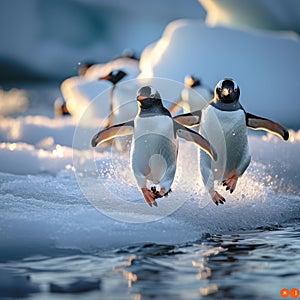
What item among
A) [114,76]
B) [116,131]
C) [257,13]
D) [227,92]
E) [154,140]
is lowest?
[154,140]

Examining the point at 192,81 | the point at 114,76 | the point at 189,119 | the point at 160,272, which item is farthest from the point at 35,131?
the point at 160,272

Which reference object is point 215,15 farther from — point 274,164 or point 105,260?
point 105,260

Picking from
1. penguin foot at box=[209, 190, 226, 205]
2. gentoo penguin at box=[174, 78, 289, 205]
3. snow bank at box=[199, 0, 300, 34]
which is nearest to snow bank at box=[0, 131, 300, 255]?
penguin foot at box=[209, 190, 226, 205]

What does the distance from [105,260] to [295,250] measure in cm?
109

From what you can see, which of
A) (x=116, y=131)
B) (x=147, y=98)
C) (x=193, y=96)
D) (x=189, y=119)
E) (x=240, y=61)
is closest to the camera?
(x=147, y=98)

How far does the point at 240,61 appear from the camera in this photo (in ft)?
36.3

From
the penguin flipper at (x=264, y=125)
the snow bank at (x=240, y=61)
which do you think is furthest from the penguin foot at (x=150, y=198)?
the snow bank at (x=240, y=61)

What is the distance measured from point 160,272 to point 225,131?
2.39m

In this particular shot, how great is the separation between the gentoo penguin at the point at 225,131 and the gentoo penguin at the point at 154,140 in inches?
11.9

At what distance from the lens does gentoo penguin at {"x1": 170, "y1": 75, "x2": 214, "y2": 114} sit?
10.1 metres

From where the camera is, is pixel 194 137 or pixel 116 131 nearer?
pixel 194 137

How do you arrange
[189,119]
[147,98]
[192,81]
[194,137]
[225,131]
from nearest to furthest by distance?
[147,98], [194,137], [225,131], [189,119], [192,81]

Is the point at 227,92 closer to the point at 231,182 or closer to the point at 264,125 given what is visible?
the point at 264,125

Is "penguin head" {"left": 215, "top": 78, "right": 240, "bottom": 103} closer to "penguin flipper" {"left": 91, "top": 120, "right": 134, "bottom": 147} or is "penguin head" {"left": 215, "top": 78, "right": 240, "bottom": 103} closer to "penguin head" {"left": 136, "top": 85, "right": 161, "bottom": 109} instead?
"penguin head" {"left": 136, "top": 85, "right": 161, "bottom": 109}
